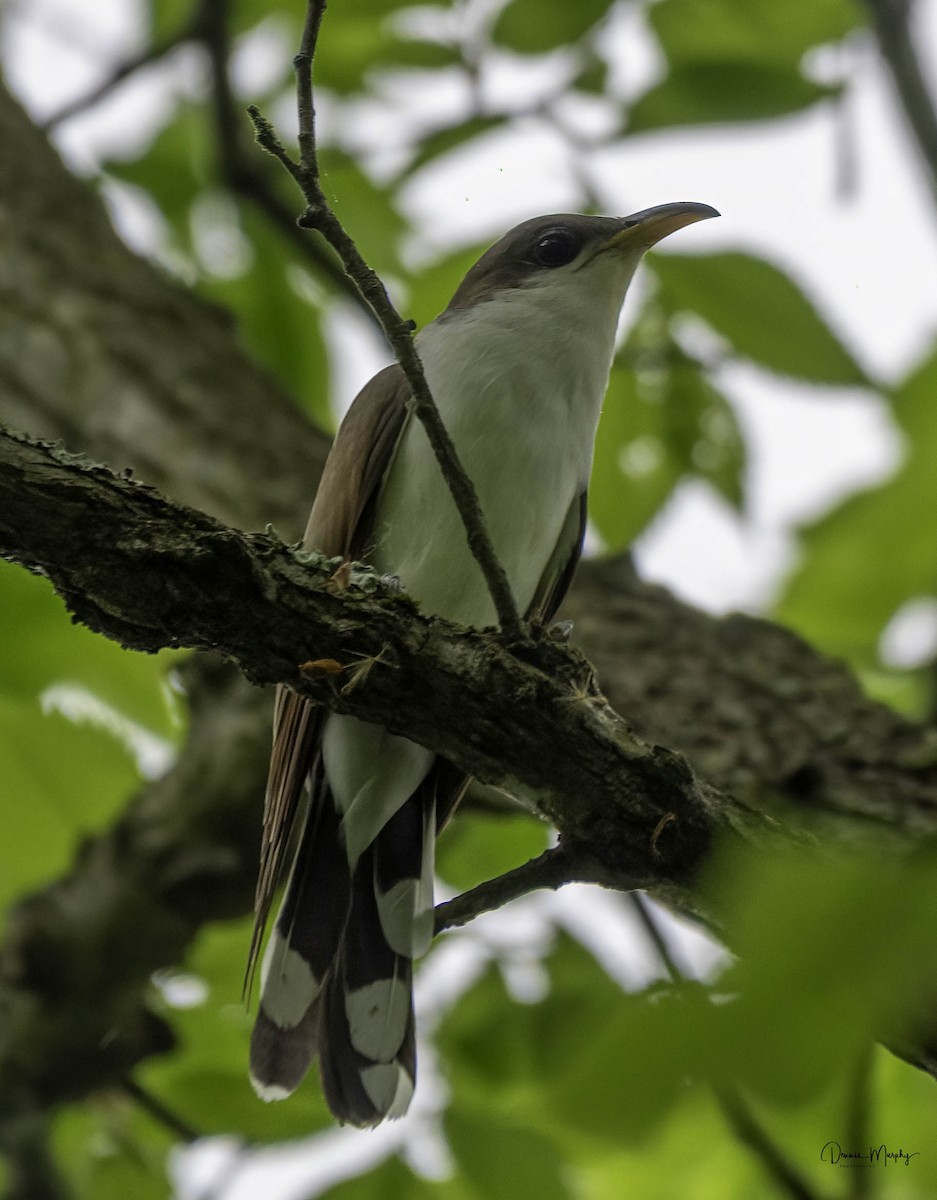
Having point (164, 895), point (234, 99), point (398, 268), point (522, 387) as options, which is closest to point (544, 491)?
point (522, 387)

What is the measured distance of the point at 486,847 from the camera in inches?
194

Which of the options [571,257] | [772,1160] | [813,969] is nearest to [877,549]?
[571,257]

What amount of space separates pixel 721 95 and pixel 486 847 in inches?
108

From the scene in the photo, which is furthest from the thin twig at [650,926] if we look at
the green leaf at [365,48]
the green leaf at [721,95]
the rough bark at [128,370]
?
the green leaf at [365,48]

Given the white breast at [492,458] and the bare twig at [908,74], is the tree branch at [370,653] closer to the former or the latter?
the white breast at [492,458]

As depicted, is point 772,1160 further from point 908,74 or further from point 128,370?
point 128,370

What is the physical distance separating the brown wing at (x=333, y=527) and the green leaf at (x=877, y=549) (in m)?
1.88

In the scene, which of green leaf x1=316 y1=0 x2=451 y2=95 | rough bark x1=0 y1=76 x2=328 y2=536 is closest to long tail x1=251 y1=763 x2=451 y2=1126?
rough bark x1=0 y1=76 x2=328 y2=536

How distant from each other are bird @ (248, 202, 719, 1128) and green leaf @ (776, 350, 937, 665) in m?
1.14

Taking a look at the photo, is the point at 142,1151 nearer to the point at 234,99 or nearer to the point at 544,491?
the point at 544,491

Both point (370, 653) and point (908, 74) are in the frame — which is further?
point (908, 74)

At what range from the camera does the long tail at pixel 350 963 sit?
11.5 feet

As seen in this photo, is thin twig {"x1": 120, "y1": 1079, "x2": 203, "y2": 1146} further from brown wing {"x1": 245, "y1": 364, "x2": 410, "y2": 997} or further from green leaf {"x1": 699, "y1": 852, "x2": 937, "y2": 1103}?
green leaf {"x1": 699, "y1": 852, "x2": 937, "y2": 1103}

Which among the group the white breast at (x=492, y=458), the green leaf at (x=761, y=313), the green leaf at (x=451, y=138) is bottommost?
the white breast at (x=492, y=458)
